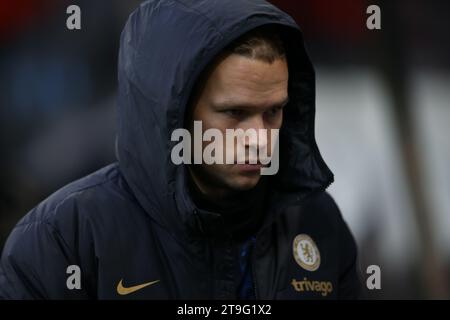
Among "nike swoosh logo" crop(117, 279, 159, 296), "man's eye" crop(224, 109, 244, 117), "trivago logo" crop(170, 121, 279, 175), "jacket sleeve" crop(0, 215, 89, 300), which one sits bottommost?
"nike swoosh logo" crop(117, 279, 159, 296)

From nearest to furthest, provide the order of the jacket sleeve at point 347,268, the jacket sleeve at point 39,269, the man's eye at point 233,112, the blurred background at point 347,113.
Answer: the jacket sleeve at point 39,269, the man's eye at point 233,112, the jacket sleeve at point 347,268, the blurred background at point 347,113

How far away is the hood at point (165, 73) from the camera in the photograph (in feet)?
7.24

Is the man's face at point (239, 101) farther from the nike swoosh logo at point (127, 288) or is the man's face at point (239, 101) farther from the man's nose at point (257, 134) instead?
the nike swoosh logo at point (127, 288)

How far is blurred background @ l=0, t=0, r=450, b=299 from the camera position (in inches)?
170

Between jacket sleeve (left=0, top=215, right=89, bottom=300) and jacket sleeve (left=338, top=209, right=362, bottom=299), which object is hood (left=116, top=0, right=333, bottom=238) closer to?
jacket sleeve (left=0, top=215, right=89, bottom=300)

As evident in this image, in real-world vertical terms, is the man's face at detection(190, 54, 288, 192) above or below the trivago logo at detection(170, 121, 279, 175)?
above

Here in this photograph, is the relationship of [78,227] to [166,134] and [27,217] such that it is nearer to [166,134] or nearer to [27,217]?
[27,217]

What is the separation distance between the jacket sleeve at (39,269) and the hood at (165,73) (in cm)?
29

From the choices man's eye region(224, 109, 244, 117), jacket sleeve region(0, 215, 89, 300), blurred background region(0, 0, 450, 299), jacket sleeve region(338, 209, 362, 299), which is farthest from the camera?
blurred background region(0, 0, 450, 299)

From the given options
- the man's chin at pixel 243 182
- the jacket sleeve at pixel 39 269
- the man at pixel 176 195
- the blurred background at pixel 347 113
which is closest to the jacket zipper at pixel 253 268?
the man at pixel 176 195

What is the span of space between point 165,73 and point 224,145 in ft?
0.89

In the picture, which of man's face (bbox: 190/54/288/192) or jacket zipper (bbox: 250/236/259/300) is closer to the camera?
man's face (bbox: 190/54/288/192)

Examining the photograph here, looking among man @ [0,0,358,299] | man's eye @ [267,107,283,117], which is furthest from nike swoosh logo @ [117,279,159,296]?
man's eye @ [267,107,283,117]

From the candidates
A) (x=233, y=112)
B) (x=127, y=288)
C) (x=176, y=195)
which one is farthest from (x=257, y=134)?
(x=127, y=288)
